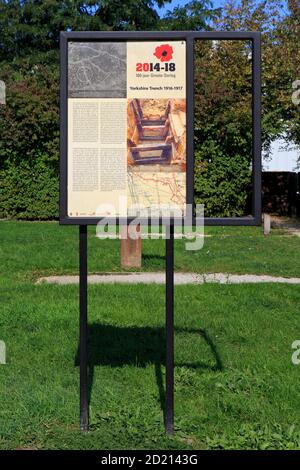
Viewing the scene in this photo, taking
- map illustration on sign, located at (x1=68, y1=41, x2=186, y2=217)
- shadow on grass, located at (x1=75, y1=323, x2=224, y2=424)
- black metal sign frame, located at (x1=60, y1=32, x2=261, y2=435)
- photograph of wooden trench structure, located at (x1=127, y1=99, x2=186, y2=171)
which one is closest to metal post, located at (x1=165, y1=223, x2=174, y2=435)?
black metal sign frame, located at (x1=60, y1=32, x2=261, y2=435)

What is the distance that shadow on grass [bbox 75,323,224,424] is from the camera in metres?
5.47

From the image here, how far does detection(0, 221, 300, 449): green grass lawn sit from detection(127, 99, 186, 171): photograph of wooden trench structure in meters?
1.44

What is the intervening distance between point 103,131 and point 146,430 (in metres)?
1.64

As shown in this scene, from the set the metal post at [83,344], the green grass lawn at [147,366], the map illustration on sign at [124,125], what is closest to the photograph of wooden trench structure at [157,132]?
the map illustration on sign at [124,125]

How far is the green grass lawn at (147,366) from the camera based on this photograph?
4.12 metres

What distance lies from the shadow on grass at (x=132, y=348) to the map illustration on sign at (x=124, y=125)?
1327 millimetres

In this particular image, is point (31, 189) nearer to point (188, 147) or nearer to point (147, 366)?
point (147, 366)

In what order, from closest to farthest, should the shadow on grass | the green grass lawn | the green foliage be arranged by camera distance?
1. the green grass lawn
2. the shadow on grass
3. the green foliage

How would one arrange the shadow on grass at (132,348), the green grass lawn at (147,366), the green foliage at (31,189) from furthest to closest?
1. the green foliage at (31,189)
2. the shadow on grass at (132,348)
3. the green grass lawn at (147,366)

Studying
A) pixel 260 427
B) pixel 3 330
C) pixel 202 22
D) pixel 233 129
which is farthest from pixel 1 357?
pixel 202 22

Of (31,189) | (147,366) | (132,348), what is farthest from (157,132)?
(31,189)

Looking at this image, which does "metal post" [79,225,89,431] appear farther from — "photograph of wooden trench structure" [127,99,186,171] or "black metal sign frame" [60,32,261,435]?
"photograph of wooden trench structure" [127,99,186,171]

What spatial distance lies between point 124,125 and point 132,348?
7.55 feet

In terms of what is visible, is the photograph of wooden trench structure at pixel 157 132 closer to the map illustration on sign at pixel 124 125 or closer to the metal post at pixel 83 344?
the map illustration on sign at pixel 124 125
